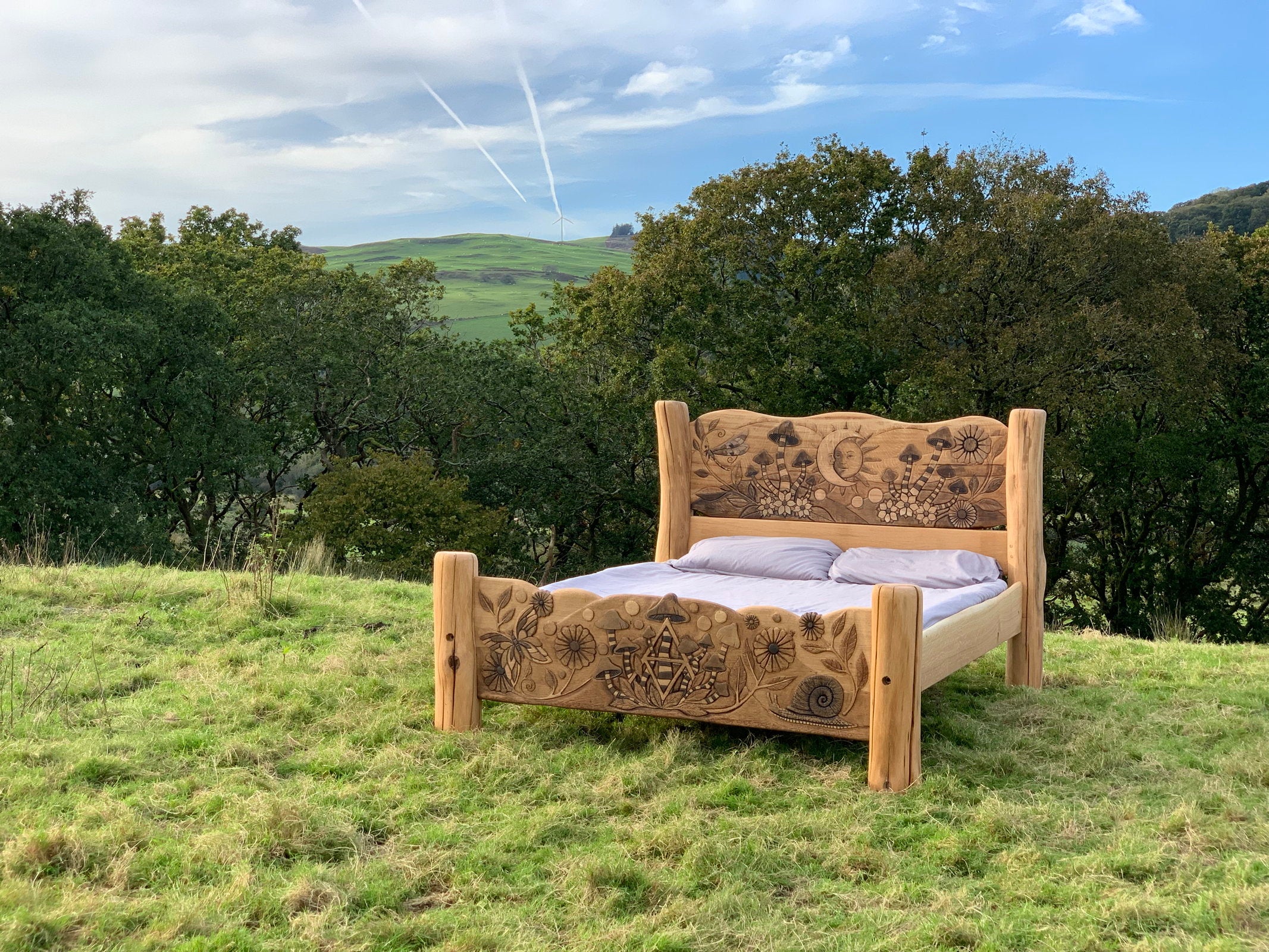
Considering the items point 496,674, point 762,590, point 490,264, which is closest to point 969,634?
point 762,590

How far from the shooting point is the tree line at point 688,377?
16234 mm

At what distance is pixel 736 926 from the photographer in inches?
117

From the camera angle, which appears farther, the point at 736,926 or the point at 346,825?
the point at 346,825

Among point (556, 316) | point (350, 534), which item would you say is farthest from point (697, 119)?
point (350, 534)

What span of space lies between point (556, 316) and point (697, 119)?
11624 mm

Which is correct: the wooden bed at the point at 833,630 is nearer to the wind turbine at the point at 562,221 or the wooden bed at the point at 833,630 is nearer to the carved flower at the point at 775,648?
the carved flower at the point at 775,648

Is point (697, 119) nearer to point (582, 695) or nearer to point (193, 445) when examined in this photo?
point (193, 445)

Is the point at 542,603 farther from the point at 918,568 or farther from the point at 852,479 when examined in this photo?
the point at 852,479

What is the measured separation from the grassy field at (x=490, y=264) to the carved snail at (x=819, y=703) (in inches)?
1232

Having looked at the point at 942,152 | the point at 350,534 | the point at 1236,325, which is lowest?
the point at 350,534

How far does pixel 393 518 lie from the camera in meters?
14.9

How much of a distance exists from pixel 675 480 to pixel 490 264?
47.3 meters

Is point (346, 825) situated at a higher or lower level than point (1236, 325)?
lower

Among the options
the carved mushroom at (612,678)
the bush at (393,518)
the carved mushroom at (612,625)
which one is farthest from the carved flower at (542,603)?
the bush at (393,518)
